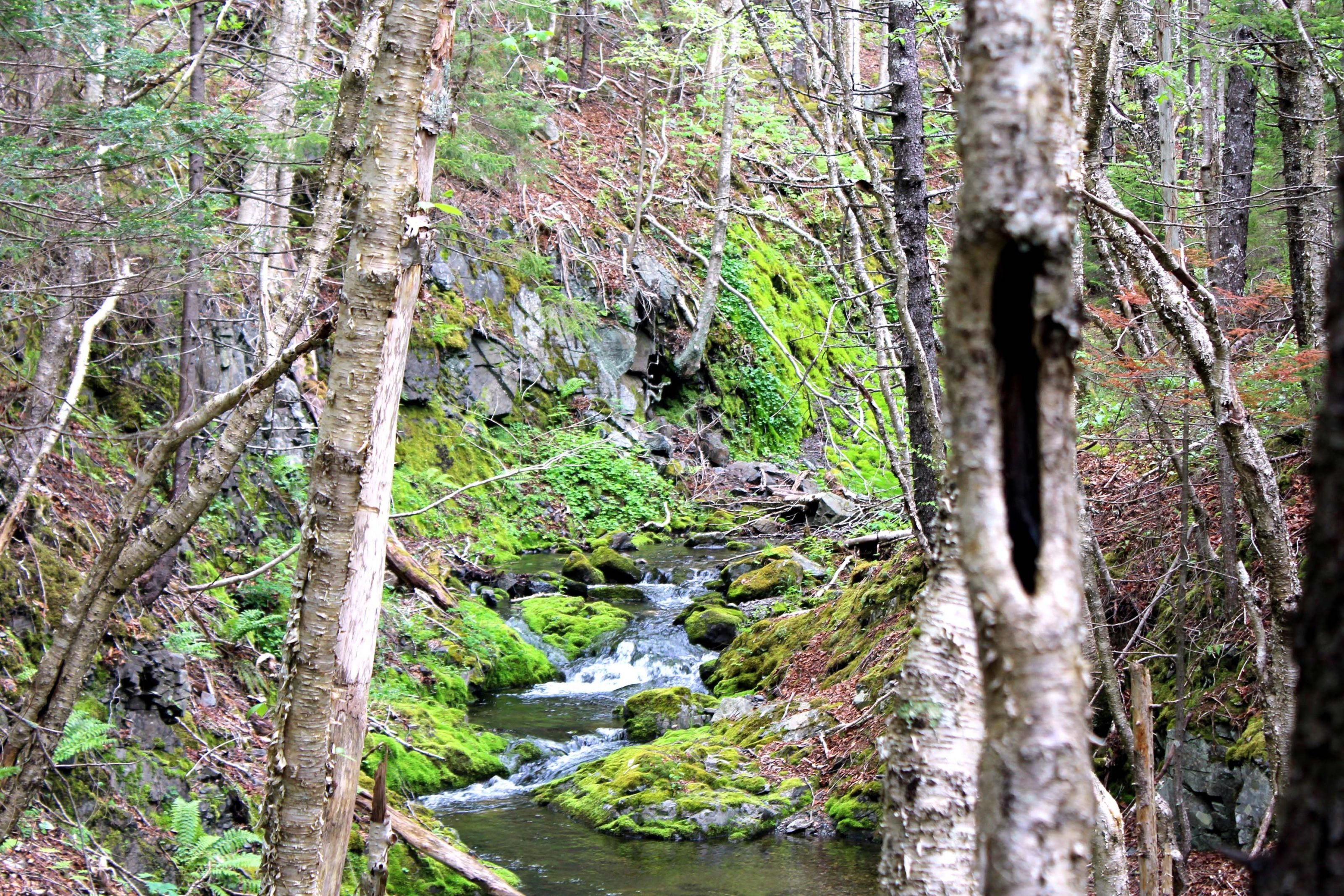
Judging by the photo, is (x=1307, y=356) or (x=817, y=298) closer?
(x=1307, y=356)

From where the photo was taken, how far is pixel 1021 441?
1270 millimetres

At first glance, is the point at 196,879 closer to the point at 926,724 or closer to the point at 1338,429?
the point at 926,724

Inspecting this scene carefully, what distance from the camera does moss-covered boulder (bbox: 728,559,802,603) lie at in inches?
502

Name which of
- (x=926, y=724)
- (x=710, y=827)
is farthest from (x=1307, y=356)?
(x=710, y=827)

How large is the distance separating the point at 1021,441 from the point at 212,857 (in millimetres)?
4994

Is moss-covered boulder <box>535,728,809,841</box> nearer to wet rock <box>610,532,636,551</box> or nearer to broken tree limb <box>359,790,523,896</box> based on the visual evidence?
broken tree limb <box>359,790,523,896</box>

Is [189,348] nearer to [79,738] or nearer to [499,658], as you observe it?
[79,738]

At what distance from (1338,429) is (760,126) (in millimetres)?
18903

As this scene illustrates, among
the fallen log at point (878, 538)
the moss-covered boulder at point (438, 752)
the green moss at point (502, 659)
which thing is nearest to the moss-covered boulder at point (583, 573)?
the green moss at point (502, 659)

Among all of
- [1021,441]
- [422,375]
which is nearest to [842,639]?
[422,375]

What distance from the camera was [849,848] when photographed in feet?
24.5

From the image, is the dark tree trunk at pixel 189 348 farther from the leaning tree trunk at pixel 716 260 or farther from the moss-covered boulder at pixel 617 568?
the leaning tree trunk at pixel 716 260

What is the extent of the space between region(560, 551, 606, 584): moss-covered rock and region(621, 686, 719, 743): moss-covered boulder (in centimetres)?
368

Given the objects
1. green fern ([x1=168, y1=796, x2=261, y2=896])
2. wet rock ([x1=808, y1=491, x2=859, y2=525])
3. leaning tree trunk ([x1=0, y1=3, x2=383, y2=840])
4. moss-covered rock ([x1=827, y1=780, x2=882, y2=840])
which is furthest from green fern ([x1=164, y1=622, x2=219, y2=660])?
wet rock ([x1=808, y1=491, x2=859, y2=525])
